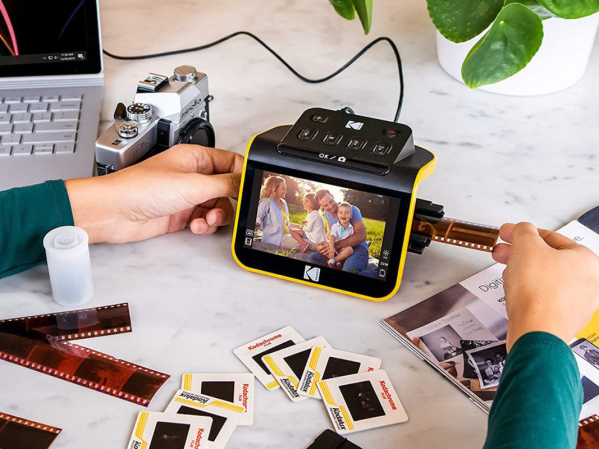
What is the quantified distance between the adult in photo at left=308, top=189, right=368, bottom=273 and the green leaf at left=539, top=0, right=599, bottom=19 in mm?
393

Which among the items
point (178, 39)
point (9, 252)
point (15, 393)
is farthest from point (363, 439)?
point (178, 39)

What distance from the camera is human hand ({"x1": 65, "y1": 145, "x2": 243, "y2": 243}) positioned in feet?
3.10

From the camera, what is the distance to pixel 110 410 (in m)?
0.76

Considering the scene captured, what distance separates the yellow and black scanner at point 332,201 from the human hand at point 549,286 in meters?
0.14

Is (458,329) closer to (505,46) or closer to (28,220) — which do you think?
(505,46)

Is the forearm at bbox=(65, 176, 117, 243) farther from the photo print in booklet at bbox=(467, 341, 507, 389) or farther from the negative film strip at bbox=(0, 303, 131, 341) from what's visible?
the photo print in booklet at bbox=(467, 341, 507, 389)

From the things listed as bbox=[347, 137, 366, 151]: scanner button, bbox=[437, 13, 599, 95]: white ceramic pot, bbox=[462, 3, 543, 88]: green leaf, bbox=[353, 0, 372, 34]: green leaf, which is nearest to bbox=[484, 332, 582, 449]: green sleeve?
bbox=[347, 137, 366, 151]: scanner button

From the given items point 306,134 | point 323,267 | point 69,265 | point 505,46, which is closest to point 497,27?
point 505,46

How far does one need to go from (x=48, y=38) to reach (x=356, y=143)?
58cm

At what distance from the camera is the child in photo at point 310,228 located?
0.90m

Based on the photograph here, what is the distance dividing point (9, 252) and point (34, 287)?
2.2 inches

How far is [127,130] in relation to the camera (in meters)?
0.97

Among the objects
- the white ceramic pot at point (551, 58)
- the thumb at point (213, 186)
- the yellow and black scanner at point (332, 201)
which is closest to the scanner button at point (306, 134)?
the yellow and black scanner at point (332, 201)

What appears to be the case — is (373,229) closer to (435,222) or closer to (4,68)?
(435,222)
